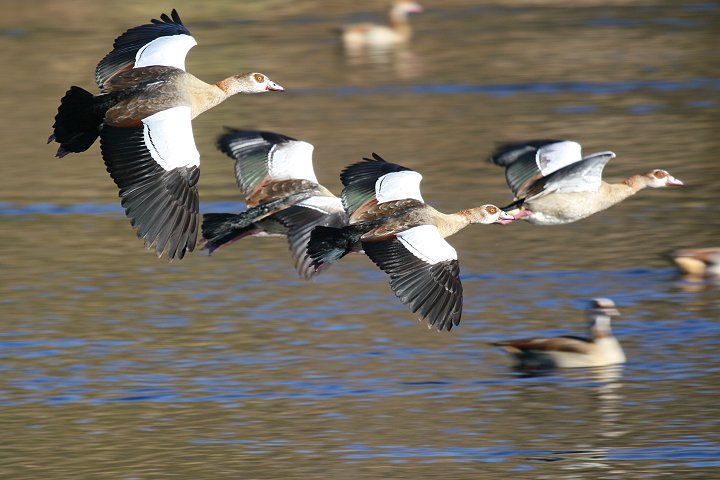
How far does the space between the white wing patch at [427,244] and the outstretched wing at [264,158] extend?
7.78ft

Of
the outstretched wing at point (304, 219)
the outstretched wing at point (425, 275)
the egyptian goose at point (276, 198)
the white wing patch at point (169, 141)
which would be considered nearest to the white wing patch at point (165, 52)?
the white wing patch at point (169, 141)

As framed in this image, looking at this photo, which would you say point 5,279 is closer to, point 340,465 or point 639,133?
point 340,465

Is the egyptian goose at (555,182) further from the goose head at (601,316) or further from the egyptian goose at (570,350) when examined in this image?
the egyptian goose at (570,350)

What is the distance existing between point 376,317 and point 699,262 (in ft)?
11.7

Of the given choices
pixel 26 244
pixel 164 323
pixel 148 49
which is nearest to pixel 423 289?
pixel 148 49

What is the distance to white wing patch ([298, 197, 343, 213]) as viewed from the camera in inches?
587

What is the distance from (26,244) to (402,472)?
30.6ft

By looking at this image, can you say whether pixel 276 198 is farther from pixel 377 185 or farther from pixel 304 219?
pixel 377 185

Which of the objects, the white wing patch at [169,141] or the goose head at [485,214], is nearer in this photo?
the white wing patch at [169,141]

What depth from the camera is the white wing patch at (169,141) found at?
12.8 metres

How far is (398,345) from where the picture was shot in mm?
16359

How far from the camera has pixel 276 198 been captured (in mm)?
15102

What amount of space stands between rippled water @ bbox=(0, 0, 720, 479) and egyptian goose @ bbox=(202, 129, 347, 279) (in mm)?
1410

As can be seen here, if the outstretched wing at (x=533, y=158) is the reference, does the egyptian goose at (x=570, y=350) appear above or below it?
below
